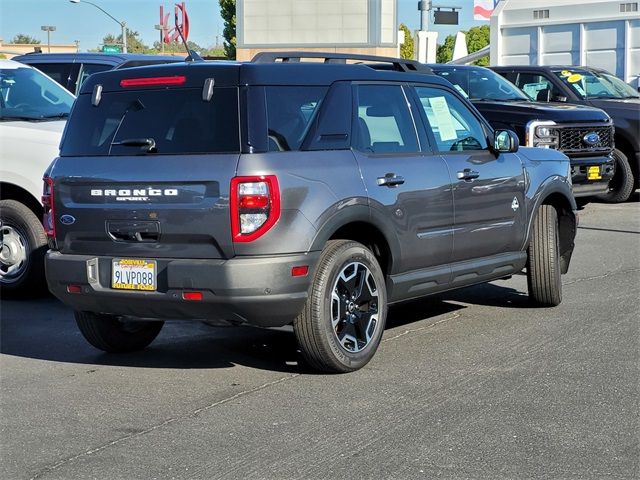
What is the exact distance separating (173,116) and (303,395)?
1787 millimetres

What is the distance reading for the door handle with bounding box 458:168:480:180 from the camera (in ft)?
24.4

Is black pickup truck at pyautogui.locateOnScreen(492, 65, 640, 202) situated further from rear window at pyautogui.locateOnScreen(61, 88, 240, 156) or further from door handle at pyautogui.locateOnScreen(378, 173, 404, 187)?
rear window at pyautogui.locateOnScreen(61, 88, 240, 156)

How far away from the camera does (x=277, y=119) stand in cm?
623

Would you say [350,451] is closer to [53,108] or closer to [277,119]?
[277,119]

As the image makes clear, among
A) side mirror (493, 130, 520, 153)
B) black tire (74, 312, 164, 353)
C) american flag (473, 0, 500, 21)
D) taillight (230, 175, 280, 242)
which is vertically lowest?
black tire (74, 312, 164, 353)

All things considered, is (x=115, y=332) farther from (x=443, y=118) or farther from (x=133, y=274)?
(x=443, y=118)

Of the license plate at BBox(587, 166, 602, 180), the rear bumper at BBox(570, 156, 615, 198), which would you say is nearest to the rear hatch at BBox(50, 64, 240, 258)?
the rear bumper at BBox(570, 156, 615, 198)

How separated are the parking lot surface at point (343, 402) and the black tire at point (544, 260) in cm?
21

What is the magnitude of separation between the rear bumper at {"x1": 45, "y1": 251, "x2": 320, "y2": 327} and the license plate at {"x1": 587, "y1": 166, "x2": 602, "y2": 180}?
354 inches

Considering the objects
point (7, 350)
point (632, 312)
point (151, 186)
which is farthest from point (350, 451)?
Answer: point (632, 312)

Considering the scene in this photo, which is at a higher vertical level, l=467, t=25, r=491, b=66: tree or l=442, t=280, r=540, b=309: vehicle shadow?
l=467, t=25, r=491, b=66: tree

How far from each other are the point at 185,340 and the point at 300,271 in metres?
1.94

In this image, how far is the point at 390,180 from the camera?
6781 mm

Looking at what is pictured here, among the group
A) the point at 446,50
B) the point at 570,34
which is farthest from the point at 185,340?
the point at 446,50
